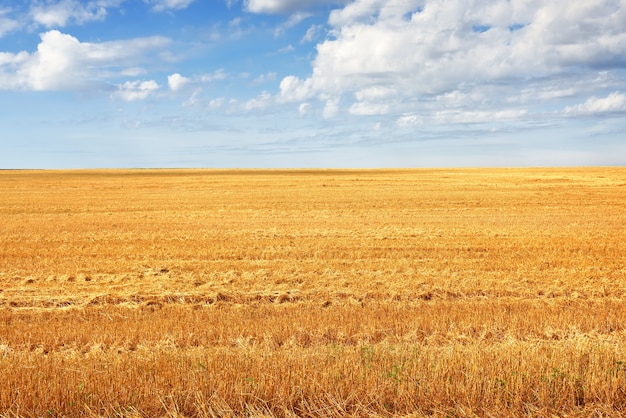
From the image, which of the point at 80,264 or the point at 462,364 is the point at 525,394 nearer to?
the point at 462,364

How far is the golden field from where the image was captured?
5297mm

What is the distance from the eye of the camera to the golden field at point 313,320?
5.30m

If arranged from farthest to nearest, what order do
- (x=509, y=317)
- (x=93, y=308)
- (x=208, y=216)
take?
(x=208, y=216), (x=93, y=308), (x=509, y=317)

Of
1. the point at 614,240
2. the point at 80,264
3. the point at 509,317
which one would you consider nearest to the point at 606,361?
the point at 509,317

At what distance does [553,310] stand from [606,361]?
10.8 ft

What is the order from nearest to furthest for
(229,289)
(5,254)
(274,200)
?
(229,289) < (5,254) < (274,200)

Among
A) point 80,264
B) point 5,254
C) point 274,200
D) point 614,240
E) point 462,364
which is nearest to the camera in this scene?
point 462,364

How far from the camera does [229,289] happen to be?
1096 cm

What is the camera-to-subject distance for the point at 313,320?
8445 mm

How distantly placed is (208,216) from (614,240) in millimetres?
17316

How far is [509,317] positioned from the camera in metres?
8.65

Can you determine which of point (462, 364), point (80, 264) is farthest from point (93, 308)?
point (462, 364)

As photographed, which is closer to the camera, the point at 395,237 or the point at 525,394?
the point at 525,394

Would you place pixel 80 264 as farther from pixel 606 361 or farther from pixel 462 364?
pixel 606 361
